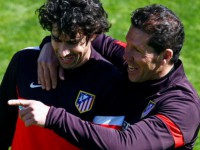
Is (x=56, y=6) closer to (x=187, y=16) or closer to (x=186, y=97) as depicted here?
(x=186, y=97)

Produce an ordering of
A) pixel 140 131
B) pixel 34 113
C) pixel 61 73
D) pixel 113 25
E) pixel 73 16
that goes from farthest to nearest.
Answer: pixel 113 25 < pixel 61 73 < pixel 73 16 < pixel 140 131 < pixel 34 113

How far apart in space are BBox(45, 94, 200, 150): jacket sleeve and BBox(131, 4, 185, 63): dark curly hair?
444 millimetres

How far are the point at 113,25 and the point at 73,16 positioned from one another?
494 centimetres

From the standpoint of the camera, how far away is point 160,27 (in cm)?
451

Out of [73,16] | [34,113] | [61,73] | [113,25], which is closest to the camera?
[34,113]

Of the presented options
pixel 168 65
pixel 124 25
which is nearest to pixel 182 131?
pixel 168 65

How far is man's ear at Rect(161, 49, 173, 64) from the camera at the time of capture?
181 inches

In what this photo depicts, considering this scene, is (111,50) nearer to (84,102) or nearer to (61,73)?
(61,73)

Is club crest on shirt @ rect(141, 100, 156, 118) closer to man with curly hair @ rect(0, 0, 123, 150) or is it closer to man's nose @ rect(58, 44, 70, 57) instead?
man with curly hair @ rect(0, 0, 123, 150)

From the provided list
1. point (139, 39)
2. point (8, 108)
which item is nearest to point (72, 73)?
point (139, 39)

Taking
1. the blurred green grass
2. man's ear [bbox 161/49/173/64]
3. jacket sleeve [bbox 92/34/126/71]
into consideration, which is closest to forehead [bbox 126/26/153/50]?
man's ear [bbox 161/49/173/64]

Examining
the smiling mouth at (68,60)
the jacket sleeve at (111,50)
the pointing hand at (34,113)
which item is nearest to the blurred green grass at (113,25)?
the jacket sleeve at (111,50)

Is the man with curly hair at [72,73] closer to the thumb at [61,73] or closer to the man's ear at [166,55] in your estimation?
the thumb at [61,73]

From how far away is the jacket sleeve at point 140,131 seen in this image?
13.3 feet
